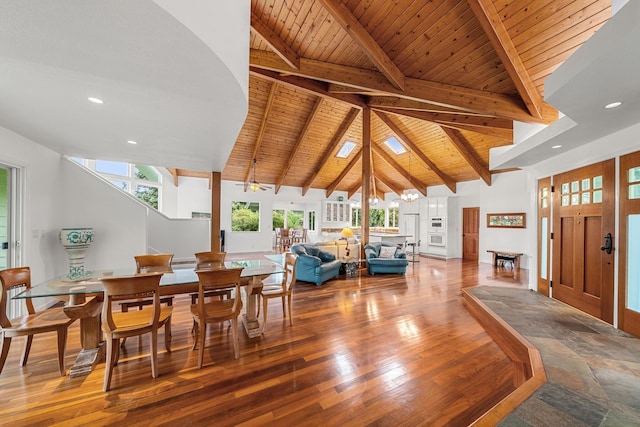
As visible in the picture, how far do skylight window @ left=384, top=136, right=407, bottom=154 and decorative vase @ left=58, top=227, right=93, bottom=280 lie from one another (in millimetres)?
8141

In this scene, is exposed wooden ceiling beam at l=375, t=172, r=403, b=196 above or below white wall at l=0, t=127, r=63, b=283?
above

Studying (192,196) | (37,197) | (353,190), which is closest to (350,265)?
(37,197)

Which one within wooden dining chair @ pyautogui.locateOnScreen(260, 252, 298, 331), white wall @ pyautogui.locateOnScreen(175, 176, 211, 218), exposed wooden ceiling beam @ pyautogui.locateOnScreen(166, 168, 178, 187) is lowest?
wooden dining chair @ pyautogui.locateOnScreen(260, 252, 298, 331)

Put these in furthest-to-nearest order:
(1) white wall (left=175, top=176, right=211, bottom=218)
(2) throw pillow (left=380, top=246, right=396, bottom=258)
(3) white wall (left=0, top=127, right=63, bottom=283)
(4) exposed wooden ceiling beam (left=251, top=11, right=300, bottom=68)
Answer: (1) white wall (left=175, top=176, right=211, bottom=218) < (2) throw pillow (left=380, top=246, right=396, bottom=258) < (4) exposed wooden ceiling beam (left=251, top=11, right=300, bottom=68) < (3) white wall (left=0, top=127, right=63, bottom=283)

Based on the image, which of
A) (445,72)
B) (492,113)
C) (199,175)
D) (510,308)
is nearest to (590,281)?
(510,308)

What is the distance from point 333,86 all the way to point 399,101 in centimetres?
→ 144

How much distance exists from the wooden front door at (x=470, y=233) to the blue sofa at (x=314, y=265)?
18.5 feet

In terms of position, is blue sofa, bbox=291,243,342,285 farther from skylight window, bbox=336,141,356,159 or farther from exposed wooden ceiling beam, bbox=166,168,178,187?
exposed wooden ceiling beam, bbox=166,168,178,187

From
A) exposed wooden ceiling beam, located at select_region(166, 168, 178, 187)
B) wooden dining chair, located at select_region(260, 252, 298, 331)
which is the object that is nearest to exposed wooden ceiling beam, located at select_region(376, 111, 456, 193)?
wooden dining chair, located at select_region(260, 252, 298, 331)

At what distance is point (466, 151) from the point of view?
23.2 feet

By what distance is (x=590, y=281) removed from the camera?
3.22 metres

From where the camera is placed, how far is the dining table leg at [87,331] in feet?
7.21

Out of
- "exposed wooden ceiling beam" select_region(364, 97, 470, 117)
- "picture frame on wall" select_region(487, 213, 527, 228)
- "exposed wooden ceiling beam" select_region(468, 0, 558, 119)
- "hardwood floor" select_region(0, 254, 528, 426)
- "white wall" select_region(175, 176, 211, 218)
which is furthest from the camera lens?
"white wall" select_region(175, 176, 211, 218)

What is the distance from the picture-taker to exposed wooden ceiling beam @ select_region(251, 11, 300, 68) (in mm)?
3462
